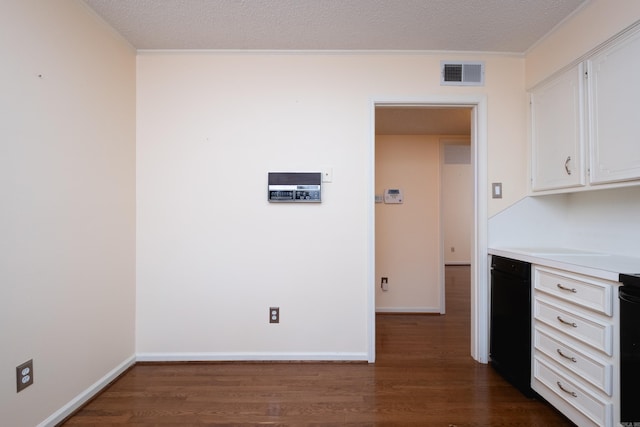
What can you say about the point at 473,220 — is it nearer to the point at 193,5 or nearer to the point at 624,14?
the point at 624,14

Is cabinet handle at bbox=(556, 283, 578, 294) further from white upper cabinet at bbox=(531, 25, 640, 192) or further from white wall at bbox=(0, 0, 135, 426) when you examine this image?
white wall at bbox=(0, 0, 135, 426)

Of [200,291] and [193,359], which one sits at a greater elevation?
[200,291]

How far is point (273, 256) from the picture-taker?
2453mm

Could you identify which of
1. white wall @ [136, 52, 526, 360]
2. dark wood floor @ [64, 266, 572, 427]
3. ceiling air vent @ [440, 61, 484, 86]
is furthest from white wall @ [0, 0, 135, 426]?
ceiling air vent @ [440, 61, 484, 86]

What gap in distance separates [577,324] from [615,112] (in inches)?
47.7

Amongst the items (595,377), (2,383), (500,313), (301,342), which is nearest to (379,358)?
(301,342)

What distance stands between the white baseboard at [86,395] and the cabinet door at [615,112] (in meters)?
3.48

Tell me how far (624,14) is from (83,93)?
3.24 m

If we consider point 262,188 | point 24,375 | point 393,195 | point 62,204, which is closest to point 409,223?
point 393,195

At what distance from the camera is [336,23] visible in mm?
2070

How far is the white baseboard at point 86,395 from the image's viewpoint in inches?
66.7

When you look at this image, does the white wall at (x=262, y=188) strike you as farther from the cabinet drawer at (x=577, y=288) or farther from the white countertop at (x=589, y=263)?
the cabinet drawer at (x=577, y=288)

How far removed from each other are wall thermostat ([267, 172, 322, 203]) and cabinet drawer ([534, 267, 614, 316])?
1600 mm

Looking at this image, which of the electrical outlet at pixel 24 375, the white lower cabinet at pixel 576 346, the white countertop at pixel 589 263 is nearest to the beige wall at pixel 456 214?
the white countertop at pixel 589 263
